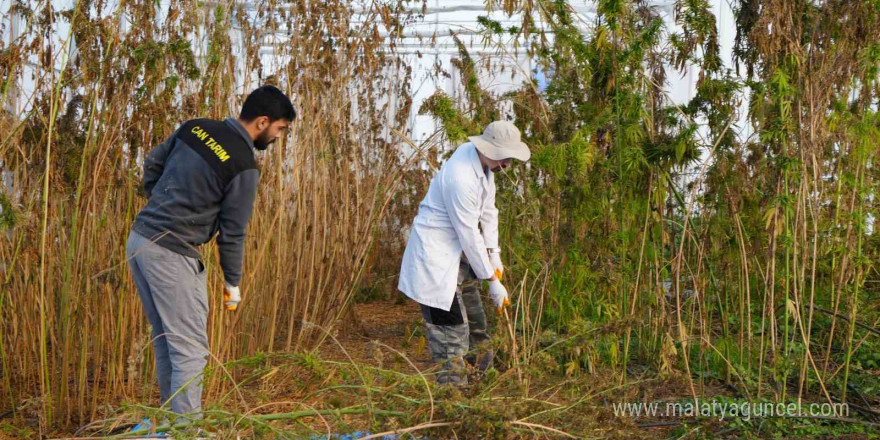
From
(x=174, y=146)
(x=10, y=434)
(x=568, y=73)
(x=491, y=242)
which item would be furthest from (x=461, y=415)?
(x=568, y=73)

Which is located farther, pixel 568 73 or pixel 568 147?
pixel 568 73

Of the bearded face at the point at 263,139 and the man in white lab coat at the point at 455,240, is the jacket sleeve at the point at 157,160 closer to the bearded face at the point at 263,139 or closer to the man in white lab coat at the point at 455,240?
the bearded face at the point at 263,139

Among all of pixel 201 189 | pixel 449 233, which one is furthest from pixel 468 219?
pixel 201 189

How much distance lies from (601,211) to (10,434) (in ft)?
9.08

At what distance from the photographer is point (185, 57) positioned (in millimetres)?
3547

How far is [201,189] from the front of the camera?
Answer: 3.12m

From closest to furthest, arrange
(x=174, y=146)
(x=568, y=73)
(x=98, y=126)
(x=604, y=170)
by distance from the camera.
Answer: (x=174, y=146) → (x=98, y=126) → (x=604, y=170) → (x=568, y=73)

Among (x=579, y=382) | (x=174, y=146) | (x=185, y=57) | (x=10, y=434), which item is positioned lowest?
(x=10, y=434)

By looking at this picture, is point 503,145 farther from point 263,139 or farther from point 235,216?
point 235,216

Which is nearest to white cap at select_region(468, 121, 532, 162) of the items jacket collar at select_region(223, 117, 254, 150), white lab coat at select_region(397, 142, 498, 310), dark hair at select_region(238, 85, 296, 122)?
white lab coat at select_region(397, 142, 498, 310)

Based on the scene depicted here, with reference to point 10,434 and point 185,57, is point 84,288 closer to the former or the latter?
point 10,434

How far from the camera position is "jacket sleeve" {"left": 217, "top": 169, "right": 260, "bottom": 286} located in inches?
124

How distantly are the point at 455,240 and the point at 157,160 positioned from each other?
138cm

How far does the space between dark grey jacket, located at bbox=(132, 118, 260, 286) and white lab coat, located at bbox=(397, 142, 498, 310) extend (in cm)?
96
